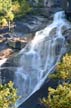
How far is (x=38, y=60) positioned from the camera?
67.3 m

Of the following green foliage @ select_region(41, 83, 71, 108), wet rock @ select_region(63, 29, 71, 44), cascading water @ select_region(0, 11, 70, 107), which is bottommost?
cascading water @ select_region(0, 11, 70, 107)

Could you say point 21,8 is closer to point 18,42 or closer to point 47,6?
point 47,6

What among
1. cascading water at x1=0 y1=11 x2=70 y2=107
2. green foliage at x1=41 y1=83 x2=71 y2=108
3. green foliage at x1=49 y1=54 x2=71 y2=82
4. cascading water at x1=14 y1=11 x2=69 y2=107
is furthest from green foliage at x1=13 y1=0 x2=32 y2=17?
green foliage at x1=41 y1=83 x2=71 y2=108

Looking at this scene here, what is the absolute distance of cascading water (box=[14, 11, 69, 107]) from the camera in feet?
211

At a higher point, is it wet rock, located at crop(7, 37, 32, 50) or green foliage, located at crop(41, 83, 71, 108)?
green foliage, located at crop(41, 83, 71, 108)

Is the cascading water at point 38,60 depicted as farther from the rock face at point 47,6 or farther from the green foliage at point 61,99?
the green foliage at point 61,99

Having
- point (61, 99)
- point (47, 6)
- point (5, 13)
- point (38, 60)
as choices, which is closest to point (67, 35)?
point (38, 60)

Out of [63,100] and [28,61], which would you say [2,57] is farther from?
[63,100]

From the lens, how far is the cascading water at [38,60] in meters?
64.3

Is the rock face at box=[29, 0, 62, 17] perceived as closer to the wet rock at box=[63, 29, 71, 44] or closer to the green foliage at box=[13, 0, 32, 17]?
the green foliage at box=[13, 0, 32, 17]

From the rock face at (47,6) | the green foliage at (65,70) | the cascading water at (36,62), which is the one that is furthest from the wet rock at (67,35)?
the green foliage at (65,70)

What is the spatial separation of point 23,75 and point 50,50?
575 cm

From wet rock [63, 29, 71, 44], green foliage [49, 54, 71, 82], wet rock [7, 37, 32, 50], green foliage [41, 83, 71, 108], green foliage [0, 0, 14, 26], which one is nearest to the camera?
green foliage [41, 83, 71, 108]

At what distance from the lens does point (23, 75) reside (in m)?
65.6
